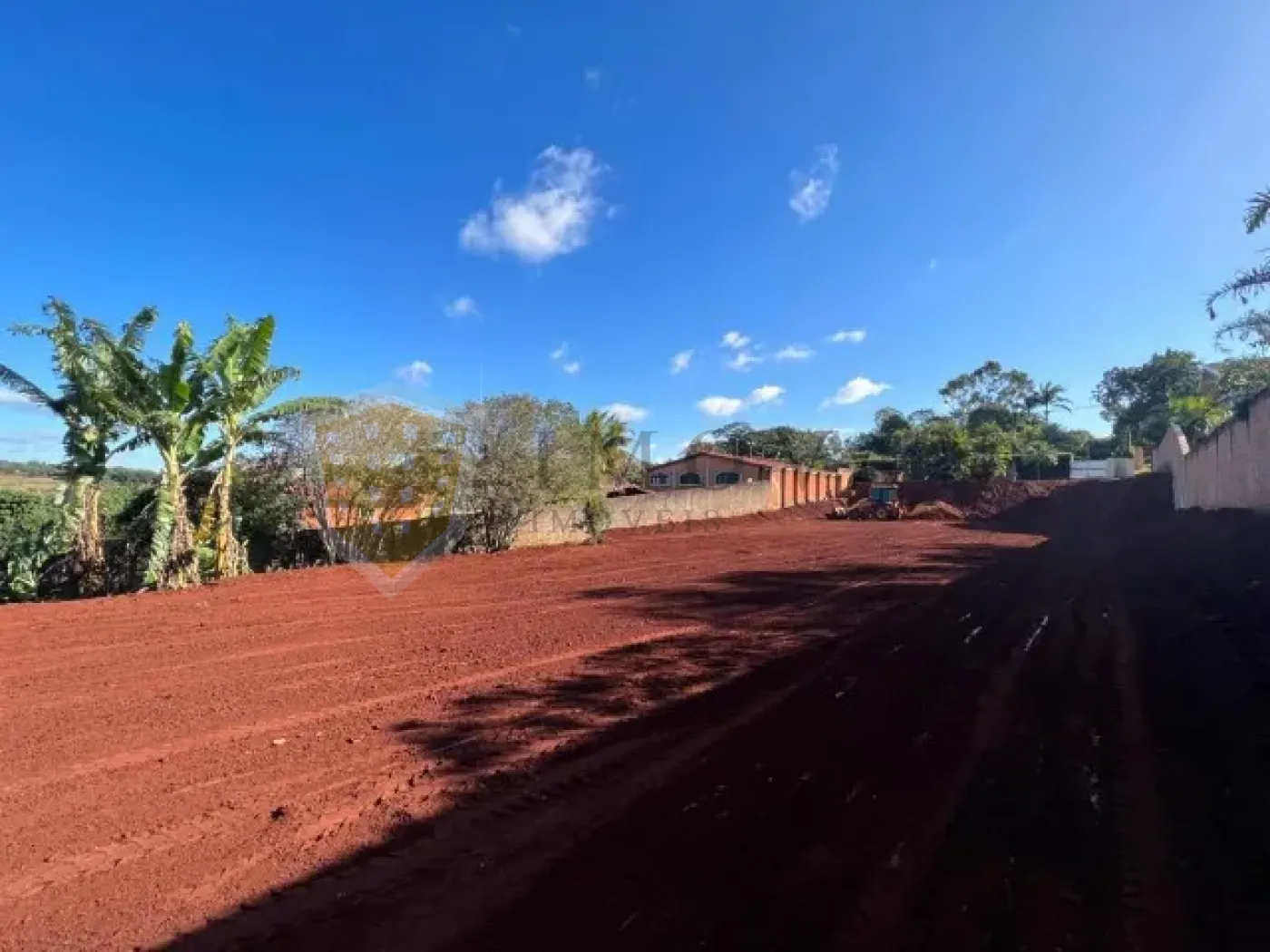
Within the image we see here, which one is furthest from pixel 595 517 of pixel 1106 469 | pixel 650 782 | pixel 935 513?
pixel 1106 469

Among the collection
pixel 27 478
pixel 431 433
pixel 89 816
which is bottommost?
pixel 89 816

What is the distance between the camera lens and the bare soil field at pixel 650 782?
8.13ft

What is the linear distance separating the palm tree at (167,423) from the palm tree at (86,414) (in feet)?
0.68

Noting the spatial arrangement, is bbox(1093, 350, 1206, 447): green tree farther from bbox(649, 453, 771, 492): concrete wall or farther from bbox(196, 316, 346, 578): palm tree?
bbox(196, 316, 346, 578): palm tree

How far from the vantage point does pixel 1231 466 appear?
15.0m

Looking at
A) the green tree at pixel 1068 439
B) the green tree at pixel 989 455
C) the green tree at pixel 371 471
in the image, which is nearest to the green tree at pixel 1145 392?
the green tree at pixel 1068 439

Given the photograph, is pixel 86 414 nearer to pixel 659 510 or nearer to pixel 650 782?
pixel 650 782

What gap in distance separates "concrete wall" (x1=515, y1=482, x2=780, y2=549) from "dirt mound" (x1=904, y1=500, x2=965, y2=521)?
24.3 feet

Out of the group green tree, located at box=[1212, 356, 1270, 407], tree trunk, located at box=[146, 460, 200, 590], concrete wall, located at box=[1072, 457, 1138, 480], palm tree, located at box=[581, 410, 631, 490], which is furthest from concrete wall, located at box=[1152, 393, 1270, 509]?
concrete wall, located at box=[1072, 457, 1138, 480]

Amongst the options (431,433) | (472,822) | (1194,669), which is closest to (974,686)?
(1194,669)

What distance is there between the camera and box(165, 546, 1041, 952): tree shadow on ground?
2.54 m

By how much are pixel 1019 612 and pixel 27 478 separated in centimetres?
1914

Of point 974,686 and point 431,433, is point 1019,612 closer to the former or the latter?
point 974,686

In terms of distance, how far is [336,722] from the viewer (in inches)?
188
